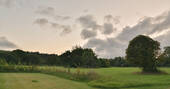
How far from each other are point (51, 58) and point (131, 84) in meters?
60.7

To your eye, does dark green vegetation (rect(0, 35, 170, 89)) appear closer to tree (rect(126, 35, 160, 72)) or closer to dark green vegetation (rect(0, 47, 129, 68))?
tree (rect(126, 35, 160, 72))

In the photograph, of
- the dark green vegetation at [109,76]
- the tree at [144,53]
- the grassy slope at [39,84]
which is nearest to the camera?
the grassy slope at [39,84]

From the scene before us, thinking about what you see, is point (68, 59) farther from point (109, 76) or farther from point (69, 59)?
point (109, 76)

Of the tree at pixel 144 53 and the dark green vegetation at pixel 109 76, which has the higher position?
the tree at pixel 144 53

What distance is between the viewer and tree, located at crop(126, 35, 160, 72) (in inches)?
1065

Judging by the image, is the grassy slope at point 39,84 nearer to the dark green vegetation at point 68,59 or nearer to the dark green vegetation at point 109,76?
the dark green vegetation at point 109,76

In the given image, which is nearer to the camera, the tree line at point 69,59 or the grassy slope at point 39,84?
the grassy slope at point 39,84

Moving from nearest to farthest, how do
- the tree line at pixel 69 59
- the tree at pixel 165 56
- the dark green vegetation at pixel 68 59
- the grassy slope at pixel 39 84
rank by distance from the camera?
the grassy slope at pixel 39 84 → the tree at pixel 165 56 → the tree line at pixel 69 59 → the dark green vegetation at pixel 68 59

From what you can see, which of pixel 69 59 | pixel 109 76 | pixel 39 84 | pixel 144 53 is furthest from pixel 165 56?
pixel 69 59

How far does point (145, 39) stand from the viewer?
28266 mm

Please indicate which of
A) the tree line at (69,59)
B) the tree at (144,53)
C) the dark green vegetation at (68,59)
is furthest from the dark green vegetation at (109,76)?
the dark green vegetation at (68,59)

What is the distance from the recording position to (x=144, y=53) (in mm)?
27219

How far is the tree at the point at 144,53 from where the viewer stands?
27062mm

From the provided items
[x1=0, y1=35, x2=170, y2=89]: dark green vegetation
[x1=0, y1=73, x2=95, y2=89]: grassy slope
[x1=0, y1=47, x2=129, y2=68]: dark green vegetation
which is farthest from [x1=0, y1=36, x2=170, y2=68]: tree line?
[x1=0, y1=73, x2=95, y2=89]: grassy slope
